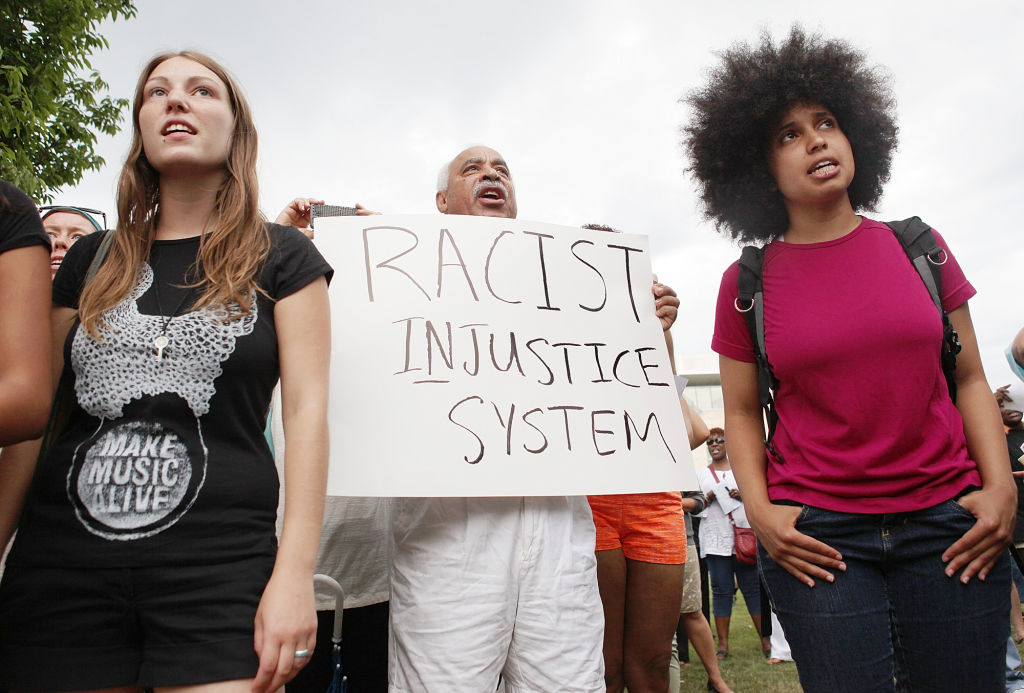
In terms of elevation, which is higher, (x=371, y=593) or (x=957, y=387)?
(x=957, y=387)

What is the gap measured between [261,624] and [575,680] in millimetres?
869

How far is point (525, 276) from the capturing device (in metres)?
2.10

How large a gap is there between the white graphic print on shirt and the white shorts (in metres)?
0.69

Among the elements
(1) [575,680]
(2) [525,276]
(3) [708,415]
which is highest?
(3) [708,415]

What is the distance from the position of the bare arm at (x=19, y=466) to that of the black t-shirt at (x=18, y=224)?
169 mm

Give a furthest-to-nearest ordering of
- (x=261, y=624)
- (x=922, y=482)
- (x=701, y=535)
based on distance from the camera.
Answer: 1. (x=701, y=535)
2. (x=922, y=482)
3. (x=261, y=624)

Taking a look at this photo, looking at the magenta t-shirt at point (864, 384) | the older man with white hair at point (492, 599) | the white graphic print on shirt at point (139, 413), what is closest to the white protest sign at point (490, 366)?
the older man with white hair at point (492, 599)

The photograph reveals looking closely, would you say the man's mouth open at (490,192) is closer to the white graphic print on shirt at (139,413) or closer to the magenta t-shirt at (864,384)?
the magenta t-shirt at (864,384)

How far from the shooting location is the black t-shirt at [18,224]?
1368 millimetres

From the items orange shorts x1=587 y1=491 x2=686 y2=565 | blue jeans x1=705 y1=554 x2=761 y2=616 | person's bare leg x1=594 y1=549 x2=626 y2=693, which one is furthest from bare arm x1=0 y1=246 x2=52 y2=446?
blue jeans x1=705 y1=554 x2=761 y2=616

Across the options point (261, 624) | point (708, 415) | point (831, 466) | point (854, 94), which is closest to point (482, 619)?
point (261, 624)

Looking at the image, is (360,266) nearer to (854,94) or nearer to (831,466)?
(831,466)

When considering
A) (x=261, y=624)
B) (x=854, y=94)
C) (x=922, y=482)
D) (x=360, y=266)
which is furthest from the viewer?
(x=854, y=94)

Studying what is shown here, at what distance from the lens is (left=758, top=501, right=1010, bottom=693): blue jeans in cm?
159
